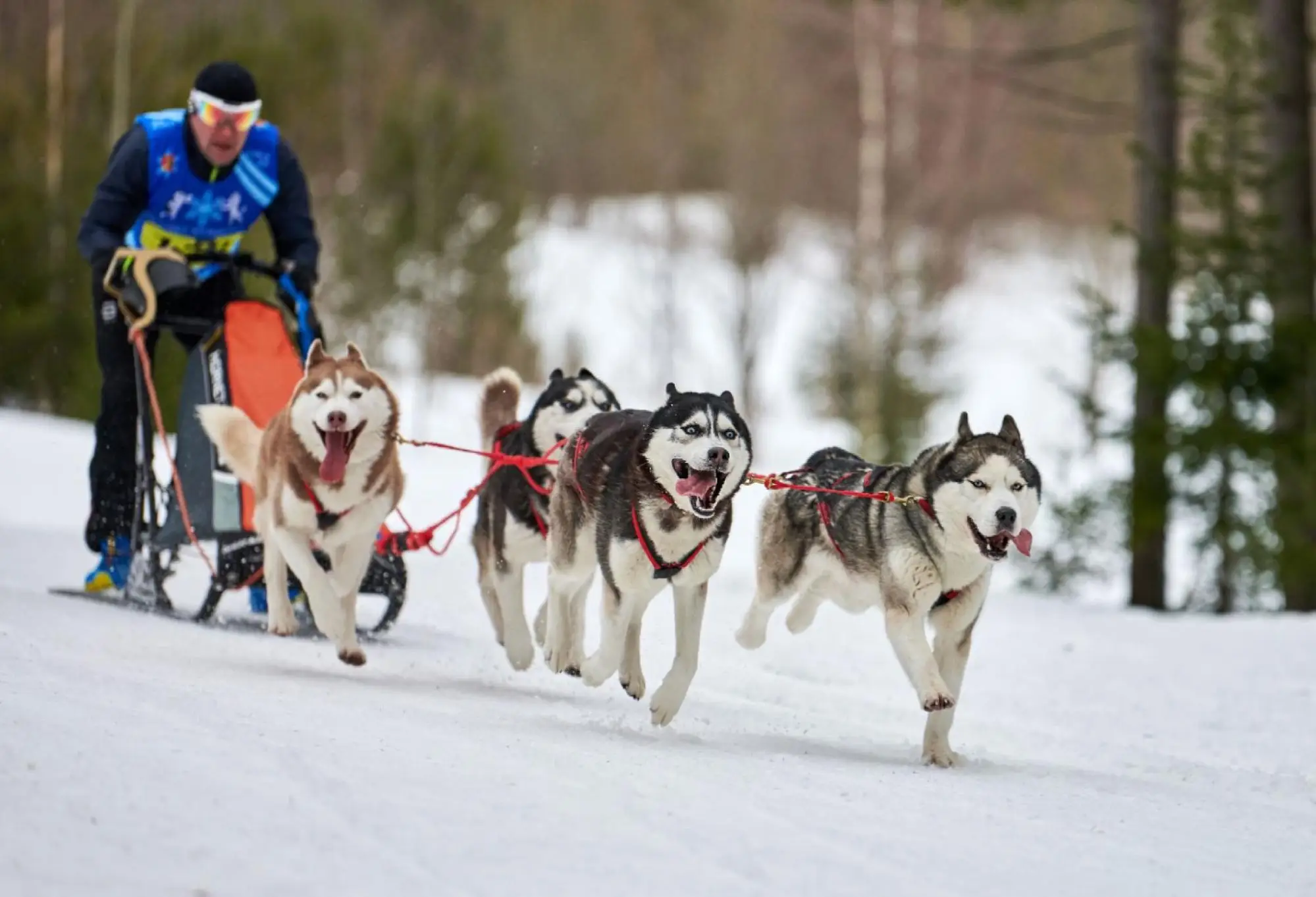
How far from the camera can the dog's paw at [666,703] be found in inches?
187

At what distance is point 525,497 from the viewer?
18.7 ft

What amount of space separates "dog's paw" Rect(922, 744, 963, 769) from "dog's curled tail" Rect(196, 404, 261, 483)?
256cm

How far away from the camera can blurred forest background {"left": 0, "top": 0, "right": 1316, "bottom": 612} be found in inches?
424

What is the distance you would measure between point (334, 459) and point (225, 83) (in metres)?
1.82

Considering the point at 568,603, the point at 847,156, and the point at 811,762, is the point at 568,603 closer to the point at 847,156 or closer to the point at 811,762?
the point at 811,762

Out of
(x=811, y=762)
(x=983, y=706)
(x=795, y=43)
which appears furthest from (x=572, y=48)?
(x=811, y=762)

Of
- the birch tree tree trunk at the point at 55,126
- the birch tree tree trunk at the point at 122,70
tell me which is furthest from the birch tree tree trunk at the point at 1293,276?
the birch tree tree trunk at the point at 55,126

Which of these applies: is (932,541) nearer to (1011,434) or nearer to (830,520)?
(1011,434)

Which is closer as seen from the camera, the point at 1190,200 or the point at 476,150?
the point at 1190,200

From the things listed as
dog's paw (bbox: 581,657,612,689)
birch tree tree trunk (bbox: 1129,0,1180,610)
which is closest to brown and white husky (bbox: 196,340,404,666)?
dog's paw (bbox: 581,657,612,689)

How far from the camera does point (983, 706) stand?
272 inches

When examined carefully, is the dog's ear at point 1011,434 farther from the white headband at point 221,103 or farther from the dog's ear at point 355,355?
the white headband at point 221,103

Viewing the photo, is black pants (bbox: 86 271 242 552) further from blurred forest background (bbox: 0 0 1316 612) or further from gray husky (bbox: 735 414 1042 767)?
blurred forest background (bbox: 0 0 1316 612)

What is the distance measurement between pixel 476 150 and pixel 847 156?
17.0ft
